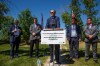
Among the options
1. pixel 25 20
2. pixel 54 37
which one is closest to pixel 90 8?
pixel 25 20

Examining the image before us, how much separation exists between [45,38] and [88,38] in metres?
2.88

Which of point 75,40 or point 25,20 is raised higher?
point 25,20

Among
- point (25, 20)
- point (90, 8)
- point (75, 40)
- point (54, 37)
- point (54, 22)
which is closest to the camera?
point (54, 37)

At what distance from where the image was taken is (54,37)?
444 inches

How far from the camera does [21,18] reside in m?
56.9

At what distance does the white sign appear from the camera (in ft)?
36.9

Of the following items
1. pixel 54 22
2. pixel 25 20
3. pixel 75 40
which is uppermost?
pixel 25 20

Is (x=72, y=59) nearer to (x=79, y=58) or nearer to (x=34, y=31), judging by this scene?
(x=79, y=58)

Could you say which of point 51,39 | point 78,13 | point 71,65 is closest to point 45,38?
point 51,39

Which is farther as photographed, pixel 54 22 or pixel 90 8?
pixel 90 8

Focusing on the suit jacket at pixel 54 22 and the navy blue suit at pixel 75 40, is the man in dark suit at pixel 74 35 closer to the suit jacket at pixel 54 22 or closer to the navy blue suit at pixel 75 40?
the navy blue suit at pixel 75 40

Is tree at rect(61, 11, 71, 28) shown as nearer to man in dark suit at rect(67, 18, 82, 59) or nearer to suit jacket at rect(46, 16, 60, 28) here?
man in dark suit at rect(67, 18, 82, 59)

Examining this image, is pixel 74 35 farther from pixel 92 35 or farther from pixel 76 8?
pixel 76 8

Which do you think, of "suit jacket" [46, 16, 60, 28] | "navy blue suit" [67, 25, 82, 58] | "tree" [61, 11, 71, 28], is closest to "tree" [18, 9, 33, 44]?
"tree" [61, 11, 71, 28]
